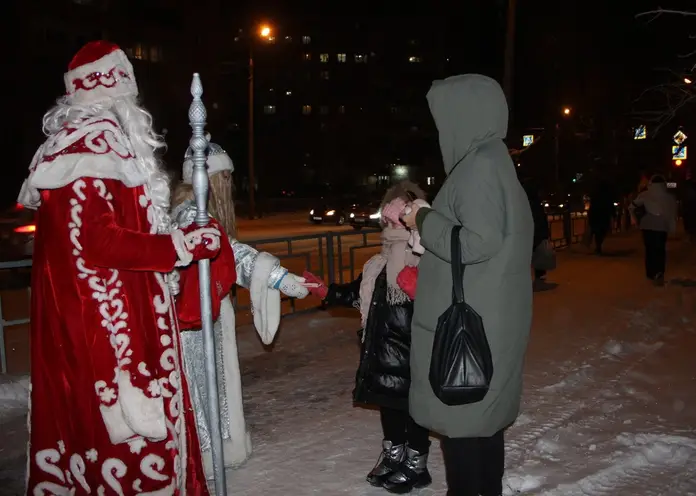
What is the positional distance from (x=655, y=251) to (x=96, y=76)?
10523 mm

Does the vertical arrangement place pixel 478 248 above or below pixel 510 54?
below

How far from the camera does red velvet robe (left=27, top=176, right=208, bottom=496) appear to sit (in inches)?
104

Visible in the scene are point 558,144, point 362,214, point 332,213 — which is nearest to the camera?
point 558,144

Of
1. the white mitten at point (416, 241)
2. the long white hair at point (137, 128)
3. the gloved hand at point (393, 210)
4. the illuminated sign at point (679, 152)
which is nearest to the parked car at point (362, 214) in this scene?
the illuminated sign at point (679, 152)

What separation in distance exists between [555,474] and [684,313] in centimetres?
573

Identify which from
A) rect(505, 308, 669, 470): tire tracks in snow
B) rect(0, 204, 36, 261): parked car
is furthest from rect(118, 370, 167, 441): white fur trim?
rect(0, 204, 36, 261): parked car

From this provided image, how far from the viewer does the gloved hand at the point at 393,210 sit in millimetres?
3561

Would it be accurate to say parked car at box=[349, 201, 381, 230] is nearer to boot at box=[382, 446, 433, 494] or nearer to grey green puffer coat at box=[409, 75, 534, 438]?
boot at box=[382, 446, 433, 494]

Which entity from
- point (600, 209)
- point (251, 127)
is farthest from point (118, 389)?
point (251, 127)

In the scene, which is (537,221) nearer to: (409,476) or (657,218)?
(657,218)

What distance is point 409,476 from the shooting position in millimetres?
3930

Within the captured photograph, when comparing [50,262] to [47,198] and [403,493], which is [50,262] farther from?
[403,493]

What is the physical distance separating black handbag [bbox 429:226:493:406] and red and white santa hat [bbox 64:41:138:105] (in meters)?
1.53

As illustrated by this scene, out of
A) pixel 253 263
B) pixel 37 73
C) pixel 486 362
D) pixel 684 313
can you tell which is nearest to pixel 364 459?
pixel 253 263
